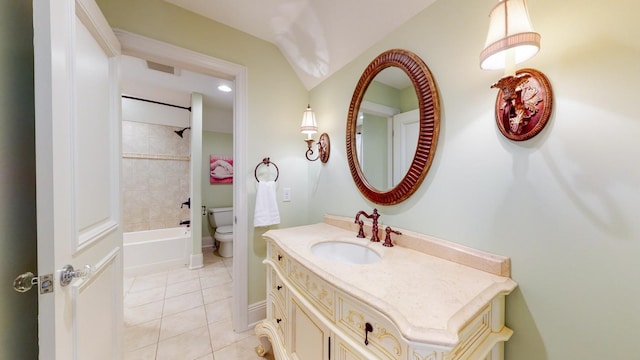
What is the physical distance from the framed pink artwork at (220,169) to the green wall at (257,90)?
242cm

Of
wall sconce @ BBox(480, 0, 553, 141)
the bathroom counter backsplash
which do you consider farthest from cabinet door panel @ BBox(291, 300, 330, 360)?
wall sconce @ BBox(480, 0, 553, 141)

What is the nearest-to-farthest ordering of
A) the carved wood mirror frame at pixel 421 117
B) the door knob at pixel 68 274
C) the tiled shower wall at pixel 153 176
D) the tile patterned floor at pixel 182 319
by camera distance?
1. the door knob at pixel 68 274
2. the carved wood mirror frame at pixel 421 117
3. the tile patterned floor at pixel 182 319
4. the tiled shower wall at pixel 153 176

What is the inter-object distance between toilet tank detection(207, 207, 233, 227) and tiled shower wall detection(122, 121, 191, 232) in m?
0.39

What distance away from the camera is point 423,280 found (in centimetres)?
82

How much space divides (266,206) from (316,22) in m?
1.46

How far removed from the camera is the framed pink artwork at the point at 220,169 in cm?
388

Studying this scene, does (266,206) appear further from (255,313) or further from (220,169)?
(220,169)

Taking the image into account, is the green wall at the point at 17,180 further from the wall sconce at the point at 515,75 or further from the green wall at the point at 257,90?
the wall sconce at the point at 515,75

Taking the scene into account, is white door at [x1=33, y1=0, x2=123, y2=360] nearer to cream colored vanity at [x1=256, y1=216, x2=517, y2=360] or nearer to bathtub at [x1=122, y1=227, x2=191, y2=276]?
cream colored vanity at [x1=256, y1=216, x2=517, y2=360]

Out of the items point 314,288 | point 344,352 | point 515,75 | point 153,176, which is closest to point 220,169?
point 153,176

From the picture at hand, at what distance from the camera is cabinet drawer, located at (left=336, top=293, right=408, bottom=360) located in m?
0.63

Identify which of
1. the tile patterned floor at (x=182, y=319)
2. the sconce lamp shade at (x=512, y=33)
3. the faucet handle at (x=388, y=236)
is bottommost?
the tile patterned floor at (x=182, y=319)

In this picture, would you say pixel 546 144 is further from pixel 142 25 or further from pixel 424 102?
pixel 142 25

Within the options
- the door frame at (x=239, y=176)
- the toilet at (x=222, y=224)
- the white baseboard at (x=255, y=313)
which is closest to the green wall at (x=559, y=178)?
the door frame at (x=239, y=176)
